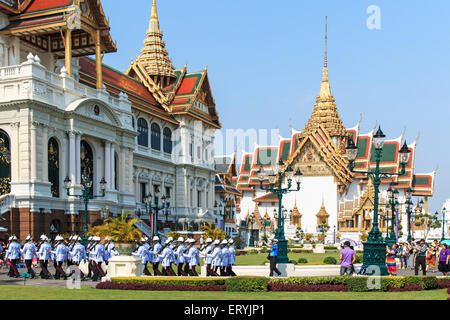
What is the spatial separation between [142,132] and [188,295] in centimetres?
3362

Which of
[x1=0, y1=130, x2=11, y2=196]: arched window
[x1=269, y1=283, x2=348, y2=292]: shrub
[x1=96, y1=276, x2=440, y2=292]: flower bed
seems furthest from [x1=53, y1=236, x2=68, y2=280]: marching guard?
[x1=0, y1=130, x2=11, y2=196]: arched window

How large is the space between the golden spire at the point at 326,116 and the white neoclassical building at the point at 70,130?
110 ft

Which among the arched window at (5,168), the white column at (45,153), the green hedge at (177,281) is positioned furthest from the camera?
the white column at (45,153)

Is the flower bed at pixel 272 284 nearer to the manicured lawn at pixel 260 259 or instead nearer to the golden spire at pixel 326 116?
the manicured lawn at pixel 260 259

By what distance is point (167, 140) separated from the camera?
51.8 m

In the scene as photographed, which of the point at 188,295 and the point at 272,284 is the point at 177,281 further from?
the point at 272,284

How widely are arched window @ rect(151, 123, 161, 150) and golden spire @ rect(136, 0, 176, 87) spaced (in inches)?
279


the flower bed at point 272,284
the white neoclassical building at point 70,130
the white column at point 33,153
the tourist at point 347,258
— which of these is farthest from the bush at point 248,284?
the white column at point 33,153

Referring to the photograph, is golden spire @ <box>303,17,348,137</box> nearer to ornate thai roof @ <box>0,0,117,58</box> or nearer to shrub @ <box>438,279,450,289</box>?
ornate thai roof @ <box>0,0,117,58</box>

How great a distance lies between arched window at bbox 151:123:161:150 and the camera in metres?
49.2

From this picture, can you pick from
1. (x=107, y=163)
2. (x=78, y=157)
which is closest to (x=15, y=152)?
(x=78, y=157)

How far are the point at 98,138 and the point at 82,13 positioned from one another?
292 inches

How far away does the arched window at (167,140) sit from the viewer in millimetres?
51247

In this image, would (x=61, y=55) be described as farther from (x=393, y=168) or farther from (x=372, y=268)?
(x=393, y=168)
